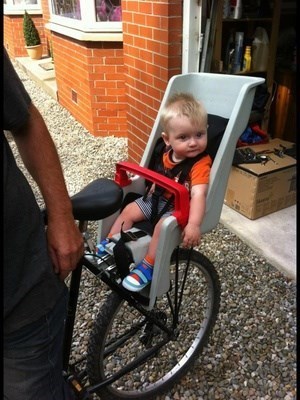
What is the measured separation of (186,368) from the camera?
2.05 m

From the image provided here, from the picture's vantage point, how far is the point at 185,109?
1.78 m

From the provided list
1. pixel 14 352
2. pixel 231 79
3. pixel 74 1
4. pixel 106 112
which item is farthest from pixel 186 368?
pixel 74 1

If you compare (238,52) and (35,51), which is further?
(35,51)

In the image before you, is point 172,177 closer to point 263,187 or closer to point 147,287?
point 147,287

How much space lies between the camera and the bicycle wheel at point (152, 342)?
1.70 m

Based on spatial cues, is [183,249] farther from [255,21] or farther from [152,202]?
[255,21]

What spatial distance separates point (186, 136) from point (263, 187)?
5.31 feet

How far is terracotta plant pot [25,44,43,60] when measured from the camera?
925 centimetres

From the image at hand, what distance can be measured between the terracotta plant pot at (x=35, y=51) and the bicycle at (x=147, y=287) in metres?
8.35

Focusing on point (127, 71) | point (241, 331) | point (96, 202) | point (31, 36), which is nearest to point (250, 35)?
point (127, 71)

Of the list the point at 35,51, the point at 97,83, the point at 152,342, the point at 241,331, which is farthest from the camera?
the point at 35,51

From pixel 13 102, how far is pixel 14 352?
2.30 ft

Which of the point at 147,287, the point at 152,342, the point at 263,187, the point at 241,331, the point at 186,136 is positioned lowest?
the point at 241,331

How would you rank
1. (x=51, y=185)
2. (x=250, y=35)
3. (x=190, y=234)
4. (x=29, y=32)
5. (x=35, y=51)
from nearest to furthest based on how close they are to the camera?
(x=51, y=185) < (x=190, y=234) < (x=250, y=35) < (x=29, y=32) < (x=35, y=51)
